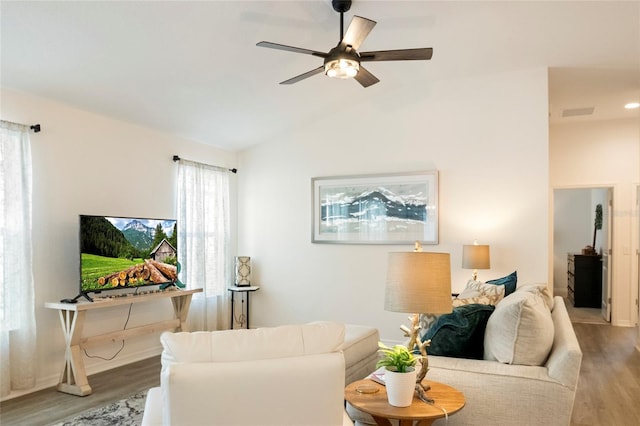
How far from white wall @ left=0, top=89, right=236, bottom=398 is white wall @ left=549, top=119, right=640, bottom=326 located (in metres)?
5.59

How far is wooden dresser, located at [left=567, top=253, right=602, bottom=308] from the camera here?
26.5ft

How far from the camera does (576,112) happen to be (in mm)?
6180

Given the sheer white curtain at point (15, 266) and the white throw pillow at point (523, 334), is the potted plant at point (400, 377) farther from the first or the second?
the sheer white curtain at point (15, 266)

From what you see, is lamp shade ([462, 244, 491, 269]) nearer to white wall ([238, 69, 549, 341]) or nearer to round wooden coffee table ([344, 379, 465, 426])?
white wall ([238, 69, 549, 341])

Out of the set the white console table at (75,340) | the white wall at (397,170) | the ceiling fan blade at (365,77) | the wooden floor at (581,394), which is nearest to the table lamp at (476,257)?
the white wall at (397,170)

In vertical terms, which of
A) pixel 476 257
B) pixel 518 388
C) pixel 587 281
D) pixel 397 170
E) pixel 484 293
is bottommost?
pixel 587 281

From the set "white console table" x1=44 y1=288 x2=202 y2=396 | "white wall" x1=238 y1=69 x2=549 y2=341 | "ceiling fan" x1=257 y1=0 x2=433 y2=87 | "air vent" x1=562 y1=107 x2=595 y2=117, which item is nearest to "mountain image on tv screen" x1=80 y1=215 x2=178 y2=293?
"white console table" x1=44 y1=288 x2=202 y2=396

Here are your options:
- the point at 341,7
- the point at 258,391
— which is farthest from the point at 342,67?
the point at 258,391

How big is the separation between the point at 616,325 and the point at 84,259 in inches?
277

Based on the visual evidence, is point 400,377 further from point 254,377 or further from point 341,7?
point 341,7

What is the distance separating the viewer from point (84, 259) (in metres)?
4.12

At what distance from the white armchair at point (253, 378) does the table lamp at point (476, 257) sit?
11.4ft

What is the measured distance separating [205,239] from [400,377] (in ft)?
14.4

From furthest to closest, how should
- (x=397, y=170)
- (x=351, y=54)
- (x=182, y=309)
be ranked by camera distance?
(x=397, y=170) < (x=182, y=309) < (x=351, y=54)
